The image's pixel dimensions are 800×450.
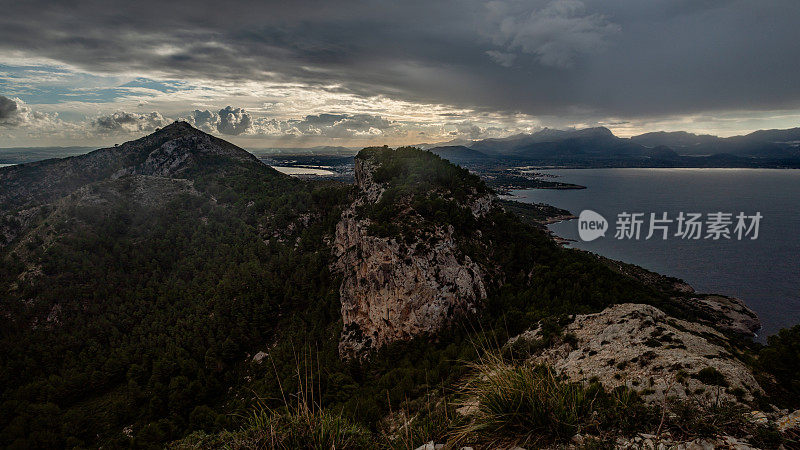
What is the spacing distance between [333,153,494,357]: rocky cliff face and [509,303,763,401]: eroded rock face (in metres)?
11.2

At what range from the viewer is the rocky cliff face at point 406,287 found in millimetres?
32938

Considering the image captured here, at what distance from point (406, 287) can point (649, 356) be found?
71.3 feet

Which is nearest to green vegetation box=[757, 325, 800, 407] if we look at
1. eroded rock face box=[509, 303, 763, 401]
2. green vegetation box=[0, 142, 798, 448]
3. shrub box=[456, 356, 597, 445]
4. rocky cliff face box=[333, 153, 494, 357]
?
green vegetation box=[0, 142, 798, 448]

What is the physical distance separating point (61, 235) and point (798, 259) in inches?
7075

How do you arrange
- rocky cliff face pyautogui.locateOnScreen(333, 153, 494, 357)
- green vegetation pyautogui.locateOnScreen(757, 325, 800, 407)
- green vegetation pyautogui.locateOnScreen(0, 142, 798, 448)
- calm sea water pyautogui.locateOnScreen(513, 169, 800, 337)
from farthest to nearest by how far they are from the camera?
calm sea water pyautogui.locateOnScreen(513, 169, 800, 337) → rocky cliff face pyautogui.locateOnScreen(333, 153, 494, 357) → green vegetation pyautogui.locateOnScreen(0, 142, 798, 448) → green vegetation pyautogui.locateOnScreen(757, 325, 800, 407)

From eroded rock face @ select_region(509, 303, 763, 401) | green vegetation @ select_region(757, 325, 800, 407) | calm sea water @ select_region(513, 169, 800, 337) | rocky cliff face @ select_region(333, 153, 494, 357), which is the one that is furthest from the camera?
calm sea water @ select_region(513, 169, 800, 337)

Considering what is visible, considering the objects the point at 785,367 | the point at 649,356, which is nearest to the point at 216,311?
the point at 649,356

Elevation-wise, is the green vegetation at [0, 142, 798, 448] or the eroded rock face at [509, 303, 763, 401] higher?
the eroded rock face at [509, 303, 763, 401]

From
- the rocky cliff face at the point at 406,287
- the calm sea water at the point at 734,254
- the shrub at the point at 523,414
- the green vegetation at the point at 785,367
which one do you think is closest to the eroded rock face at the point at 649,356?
the green vegetation at the point at 785,367

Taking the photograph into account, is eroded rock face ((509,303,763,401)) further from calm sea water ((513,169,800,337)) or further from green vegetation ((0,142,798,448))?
calm sea water ((513,169,800,337))

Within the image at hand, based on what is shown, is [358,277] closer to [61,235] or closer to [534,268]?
[534,268]

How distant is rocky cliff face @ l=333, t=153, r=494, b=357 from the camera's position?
32.9 meters

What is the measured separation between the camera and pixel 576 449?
206 inches

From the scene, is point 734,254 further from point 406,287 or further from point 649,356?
point 649,356
